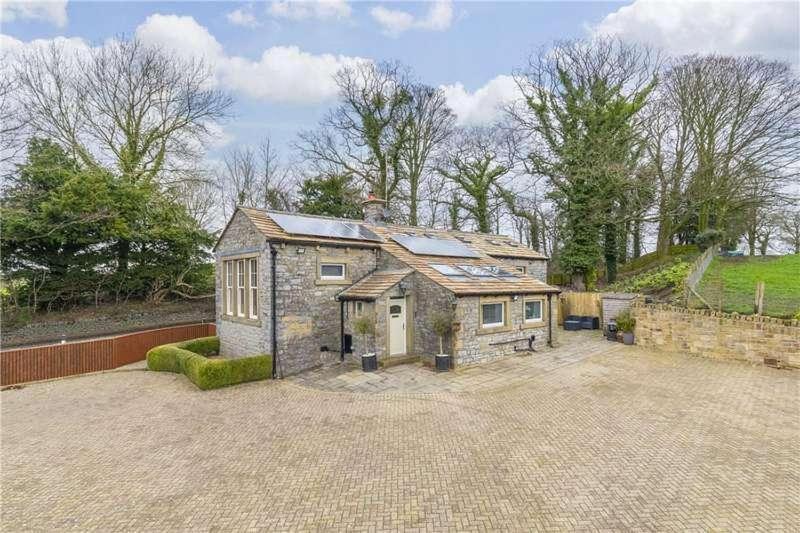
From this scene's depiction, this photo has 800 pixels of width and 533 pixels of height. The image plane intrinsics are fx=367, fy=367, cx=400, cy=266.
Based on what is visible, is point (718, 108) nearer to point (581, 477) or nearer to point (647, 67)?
point (647, 67)

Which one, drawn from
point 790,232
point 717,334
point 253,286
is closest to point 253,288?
point 253,286

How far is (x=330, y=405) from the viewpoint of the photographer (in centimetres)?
907

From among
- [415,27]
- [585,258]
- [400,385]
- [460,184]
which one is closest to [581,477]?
[400,385]

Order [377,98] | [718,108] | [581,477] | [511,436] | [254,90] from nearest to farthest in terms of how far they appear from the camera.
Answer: [581,477]
[511,436]
[254,90]
[718,108]
[377,98]

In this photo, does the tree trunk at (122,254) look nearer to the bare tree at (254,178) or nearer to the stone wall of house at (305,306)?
the bare tree at (254,178)

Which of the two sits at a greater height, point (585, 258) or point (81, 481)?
point (585, 258)

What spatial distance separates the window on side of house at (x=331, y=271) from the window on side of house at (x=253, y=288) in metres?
2.26

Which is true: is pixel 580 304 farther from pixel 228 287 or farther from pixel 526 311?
pixel 228 287

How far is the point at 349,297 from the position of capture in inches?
502

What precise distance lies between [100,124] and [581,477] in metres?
26.2

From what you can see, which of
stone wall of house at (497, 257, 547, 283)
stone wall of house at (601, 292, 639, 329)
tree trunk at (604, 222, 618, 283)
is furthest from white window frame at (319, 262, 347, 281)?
tree trunk at (604, 222, 618, 283)

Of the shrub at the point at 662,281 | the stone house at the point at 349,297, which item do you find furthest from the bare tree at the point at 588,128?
the stone house at the point at 349,297

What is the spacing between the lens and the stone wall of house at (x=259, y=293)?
39.2 feet

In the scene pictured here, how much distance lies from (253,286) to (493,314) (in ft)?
28.1
